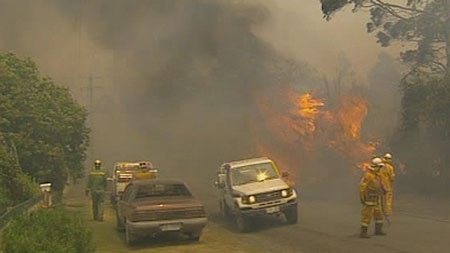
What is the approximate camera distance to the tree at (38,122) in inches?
1014

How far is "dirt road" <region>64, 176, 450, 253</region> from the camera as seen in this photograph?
44.1ft

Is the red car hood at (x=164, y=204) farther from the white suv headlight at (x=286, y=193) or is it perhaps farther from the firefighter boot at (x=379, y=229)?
the firefighter boot at (x=379, y=229)

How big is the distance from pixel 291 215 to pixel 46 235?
29.8ft

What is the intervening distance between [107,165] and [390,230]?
42.6 meters

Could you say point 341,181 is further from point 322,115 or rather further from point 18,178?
point 18,178

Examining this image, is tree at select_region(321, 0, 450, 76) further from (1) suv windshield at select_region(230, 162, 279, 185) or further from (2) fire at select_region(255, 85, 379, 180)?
(1) suv windshield at select_region(230, 162, 279, 185)

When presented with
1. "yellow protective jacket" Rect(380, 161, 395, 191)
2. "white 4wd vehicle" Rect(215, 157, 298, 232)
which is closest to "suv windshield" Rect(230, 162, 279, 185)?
"white 4wd vehicle" Rect(215, 157, 298, 232)

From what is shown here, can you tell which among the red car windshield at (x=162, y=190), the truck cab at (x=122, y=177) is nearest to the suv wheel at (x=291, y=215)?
the red car windshield at (x=162, y=190)

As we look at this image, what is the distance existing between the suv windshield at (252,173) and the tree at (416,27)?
16.0m

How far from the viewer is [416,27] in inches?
1399

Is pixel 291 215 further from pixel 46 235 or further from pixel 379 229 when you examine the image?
pixel 46 235

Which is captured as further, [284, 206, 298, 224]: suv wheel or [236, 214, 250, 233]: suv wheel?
[284, 206, 298, 224]: suv wheel

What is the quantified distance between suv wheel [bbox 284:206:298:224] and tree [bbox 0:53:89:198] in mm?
12111

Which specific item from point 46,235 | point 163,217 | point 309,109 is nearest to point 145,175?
point 163,217
